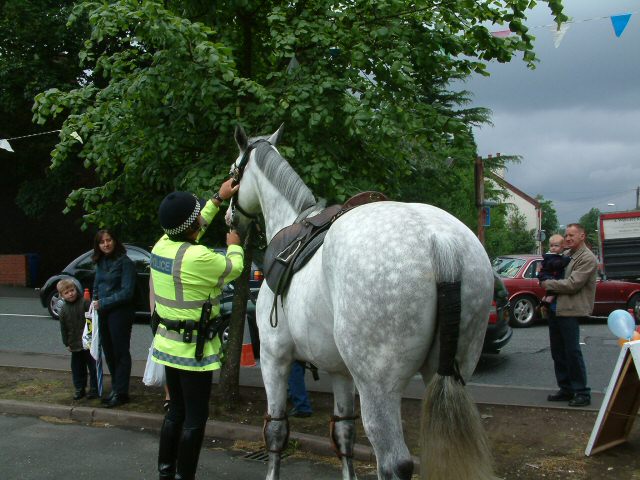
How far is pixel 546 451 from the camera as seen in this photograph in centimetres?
536

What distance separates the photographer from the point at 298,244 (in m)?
3.92

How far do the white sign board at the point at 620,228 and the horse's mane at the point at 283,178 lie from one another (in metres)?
19.0

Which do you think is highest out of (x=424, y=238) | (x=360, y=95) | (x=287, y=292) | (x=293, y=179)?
(x=360, y=95)

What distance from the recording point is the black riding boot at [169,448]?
4.34m

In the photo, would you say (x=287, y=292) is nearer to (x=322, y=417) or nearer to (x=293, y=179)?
(x=293, y=179)

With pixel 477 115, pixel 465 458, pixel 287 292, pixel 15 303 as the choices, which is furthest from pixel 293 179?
Result: pixel 477 115

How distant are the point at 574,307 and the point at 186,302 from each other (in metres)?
4.18

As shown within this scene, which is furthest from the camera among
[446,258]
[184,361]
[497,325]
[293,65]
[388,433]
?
[497,325]

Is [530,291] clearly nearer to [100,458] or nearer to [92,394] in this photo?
[92,394]

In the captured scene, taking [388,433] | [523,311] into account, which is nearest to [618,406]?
[388,433]

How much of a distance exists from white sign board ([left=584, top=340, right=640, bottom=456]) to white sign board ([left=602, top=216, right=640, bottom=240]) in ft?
56.0

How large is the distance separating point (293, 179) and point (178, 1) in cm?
315

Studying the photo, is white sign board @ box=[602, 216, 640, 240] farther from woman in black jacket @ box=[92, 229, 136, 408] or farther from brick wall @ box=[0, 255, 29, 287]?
brick wall @ box=[0, 255, 29, 287]

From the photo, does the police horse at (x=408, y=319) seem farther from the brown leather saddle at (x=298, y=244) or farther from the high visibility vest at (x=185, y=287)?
the high visibility vest at (x=185, y=287)
